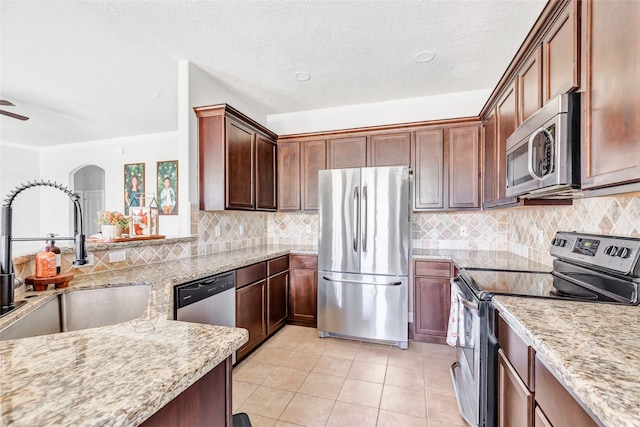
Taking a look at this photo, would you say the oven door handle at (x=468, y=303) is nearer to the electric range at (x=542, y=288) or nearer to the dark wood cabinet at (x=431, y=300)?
the electric range at (x=542, y=288)

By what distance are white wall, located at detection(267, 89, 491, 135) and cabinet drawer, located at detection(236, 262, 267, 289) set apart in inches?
77.4

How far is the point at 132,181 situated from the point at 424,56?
5.15 m

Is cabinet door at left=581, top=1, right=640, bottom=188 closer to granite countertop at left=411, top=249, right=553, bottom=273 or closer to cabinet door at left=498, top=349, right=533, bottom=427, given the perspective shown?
cabinet door at left=498, top=349, right=533, bottom=427

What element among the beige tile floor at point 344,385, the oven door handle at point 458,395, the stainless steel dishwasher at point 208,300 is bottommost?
the beige tile floor at point 344,385

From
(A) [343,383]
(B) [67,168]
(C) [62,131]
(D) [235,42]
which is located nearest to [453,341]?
(A) [343,383]

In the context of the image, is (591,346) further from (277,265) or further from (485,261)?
(277,265)

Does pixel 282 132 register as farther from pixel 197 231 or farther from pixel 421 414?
pixel 421 414

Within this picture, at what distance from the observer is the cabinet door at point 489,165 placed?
253 centimetres

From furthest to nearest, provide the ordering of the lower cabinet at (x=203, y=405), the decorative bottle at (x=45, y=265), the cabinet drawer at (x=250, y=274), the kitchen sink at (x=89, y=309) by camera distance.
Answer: the cabinet drawer at (x=250, y=274) → the decorative bottle at (x=45, y=265) → the kitchen sink at (x=89, y=309) → the lower cabinet at (x=203, y=405)

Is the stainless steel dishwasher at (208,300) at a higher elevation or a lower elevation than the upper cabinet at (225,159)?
lower

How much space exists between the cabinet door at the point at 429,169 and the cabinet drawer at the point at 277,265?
156 cm

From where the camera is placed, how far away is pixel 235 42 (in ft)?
7.73

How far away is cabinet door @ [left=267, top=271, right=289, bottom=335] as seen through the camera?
297 cm

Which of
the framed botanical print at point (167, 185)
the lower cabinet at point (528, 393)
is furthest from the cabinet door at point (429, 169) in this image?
the framed botanical print at point (167, 185)
